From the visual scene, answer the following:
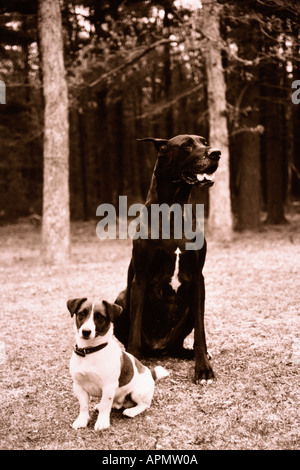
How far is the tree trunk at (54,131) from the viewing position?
11.3m

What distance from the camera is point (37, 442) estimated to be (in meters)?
3.49

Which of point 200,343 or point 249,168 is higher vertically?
point 249,168

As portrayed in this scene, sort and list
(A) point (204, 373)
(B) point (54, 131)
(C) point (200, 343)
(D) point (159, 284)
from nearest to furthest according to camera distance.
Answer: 1. (A) point (204, 373)
2. (C) point (200, 343)
3. (D) point (159, 284)
4. (B) point (54, 131)

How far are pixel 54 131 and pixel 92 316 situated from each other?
8675 millimetres

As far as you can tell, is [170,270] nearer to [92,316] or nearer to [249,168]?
[92,316]

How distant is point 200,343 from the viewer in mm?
4680

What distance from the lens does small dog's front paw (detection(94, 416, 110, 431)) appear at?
359cm

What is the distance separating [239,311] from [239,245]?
699 cm

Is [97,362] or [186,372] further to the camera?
[186,372]

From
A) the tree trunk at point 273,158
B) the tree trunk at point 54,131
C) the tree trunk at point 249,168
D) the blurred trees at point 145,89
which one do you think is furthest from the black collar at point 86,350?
the tree trunk at point 273,158

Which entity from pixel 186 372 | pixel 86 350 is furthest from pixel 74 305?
pixel 186 372

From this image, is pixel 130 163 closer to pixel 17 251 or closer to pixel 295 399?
pixel 17 251

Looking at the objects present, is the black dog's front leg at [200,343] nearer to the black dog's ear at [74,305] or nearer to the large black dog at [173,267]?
the large black dog at [173,267]

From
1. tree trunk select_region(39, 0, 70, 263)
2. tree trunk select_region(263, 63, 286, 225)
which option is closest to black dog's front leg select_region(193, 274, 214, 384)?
tree trunk select_region(39, 0, 70, 263)
